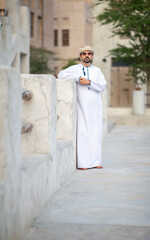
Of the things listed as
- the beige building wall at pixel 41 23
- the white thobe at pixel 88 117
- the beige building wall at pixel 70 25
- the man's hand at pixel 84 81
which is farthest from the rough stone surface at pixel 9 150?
the beige building wall at pixel 70 25

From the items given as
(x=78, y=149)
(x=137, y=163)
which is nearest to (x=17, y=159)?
(x=78, y=149)

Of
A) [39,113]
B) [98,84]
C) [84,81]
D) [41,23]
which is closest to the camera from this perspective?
[39,113]

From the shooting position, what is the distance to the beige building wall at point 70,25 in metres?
51.5

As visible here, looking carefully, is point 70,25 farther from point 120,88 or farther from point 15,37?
point 15,37

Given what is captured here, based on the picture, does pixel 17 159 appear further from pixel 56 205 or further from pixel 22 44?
pixel 22 44

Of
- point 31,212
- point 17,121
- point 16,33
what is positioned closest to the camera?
point 17,121

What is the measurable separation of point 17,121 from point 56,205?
5.18 feet

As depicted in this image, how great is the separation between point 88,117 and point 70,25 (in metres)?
45.2

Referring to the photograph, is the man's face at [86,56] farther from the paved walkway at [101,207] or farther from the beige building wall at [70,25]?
the beige building wall at [70,25]

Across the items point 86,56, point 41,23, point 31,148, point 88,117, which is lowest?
point 31,148

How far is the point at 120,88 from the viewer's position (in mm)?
29984

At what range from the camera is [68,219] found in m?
4.91

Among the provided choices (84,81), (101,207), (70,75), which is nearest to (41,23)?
(70,75)

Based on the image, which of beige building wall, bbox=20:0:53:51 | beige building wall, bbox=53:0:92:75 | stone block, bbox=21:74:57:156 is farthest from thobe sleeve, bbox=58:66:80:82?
beige building wall, bbox=53:0:92:75
